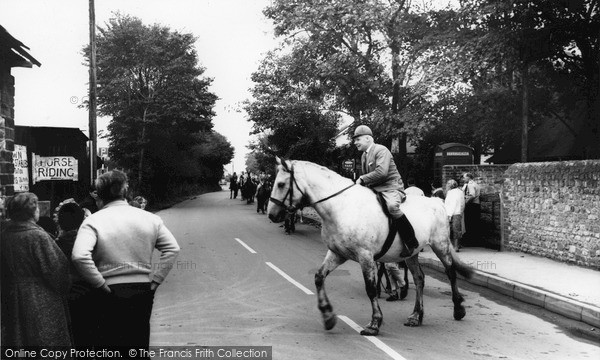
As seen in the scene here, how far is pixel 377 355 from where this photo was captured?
6637mm

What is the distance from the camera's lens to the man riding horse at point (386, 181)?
809 centimetres

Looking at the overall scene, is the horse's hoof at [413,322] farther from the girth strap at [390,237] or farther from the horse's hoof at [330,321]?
the horse's hoof at [330,321]

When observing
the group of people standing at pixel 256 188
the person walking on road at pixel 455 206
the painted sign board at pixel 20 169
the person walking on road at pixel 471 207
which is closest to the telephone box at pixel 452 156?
the group of people standing at pixel 256 188

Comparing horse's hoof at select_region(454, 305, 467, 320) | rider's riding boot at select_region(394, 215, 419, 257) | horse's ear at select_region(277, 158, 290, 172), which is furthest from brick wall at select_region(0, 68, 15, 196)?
horse's hoof at select_region(454, 305, 467, 320)

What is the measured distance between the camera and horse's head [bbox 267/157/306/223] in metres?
7.97

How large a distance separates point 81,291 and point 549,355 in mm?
5016

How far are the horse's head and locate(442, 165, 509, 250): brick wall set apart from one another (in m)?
9.75

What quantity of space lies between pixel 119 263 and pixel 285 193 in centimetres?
360

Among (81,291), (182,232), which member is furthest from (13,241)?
(182,232)

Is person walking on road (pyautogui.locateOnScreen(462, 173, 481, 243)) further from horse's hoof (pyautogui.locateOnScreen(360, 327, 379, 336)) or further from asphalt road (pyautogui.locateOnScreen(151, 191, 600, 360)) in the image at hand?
horse's hoof (pyautogui.locateOnScreen(360, 327, 379, 336))

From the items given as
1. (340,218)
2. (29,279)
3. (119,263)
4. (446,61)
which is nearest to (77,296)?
(29,279)

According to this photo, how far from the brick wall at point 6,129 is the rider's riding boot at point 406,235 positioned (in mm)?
4924

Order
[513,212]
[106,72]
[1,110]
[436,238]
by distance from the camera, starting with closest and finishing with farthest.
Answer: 1. [1,110]
2. [436,238]
3. [513,212]
4. [106,72]

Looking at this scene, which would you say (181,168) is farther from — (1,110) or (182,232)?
(1,110)
